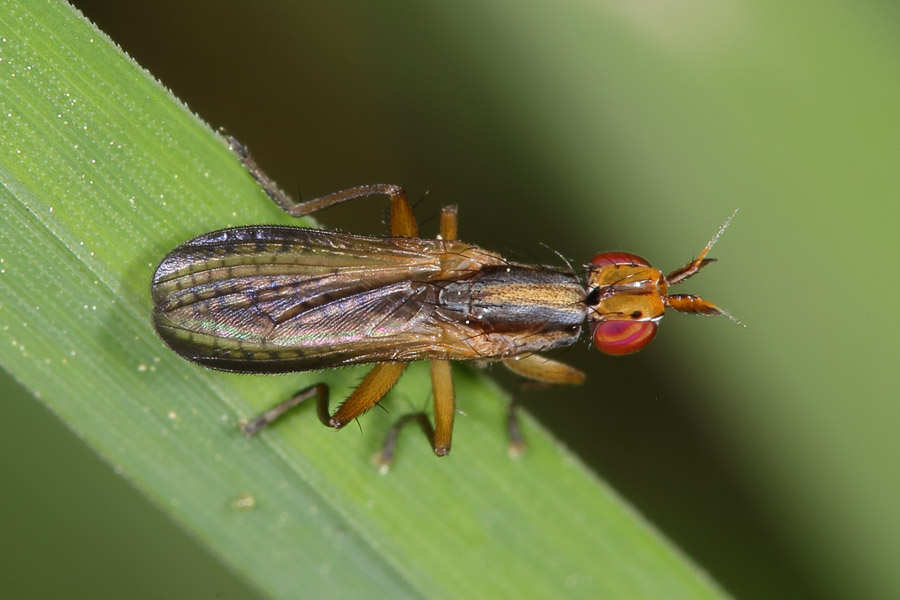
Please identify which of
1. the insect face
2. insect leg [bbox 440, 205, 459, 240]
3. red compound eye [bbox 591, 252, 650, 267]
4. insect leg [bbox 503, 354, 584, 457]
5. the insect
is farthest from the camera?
insect leg [bbox 503, 354, 584, 457]

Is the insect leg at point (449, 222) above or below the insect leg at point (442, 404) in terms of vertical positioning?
above

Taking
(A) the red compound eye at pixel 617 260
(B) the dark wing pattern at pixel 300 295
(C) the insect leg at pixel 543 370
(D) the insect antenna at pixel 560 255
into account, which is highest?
(B) the dark wing pattern at pixel 300 295

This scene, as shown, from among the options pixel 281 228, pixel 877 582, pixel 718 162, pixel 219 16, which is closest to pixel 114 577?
pixel 281 228

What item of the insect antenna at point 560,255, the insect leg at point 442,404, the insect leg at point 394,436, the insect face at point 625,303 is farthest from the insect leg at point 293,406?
the insect antenna at point 560,255

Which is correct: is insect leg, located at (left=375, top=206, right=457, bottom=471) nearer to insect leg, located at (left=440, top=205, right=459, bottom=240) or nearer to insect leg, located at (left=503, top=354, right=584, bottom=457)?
insect leg, located at (left=503, top=354, right=584, bottom=457)

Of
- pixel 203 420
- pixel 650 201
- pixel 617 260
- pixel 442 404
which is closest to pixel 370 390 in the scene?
pixel 442 404

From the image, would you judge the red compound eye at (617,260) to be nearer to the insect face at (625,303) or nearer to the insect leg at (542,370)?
the insect face at (625,303)

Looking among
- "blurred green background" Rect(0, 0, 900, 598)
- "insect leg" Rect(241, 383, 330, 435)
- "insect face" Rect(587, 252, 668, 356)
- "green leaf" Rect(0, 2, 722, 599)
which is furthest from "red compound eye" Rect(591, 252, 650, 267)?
"insect leg" Rect(241, 383, 330, 435)

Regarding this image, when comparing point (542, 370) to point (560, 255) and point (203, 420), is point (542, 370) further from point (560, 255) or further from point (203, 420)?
point (203, 420)
